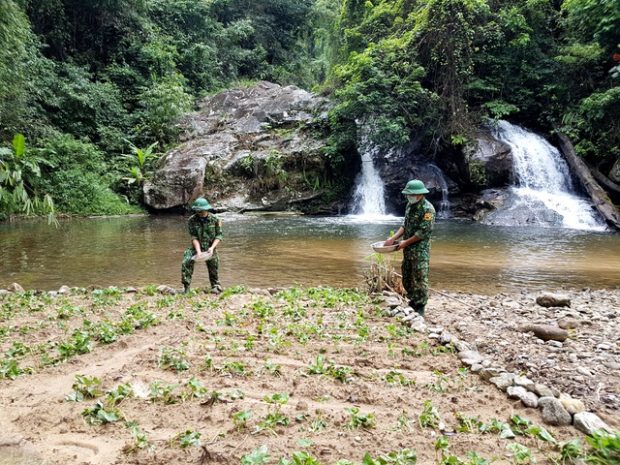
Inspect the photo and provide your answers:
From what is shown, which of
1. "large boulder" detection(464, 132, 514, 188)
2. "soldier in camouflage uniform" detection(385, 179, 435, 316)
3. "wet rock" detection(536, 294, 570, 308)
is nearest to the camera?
"soldier in camouflage uniform" detection(385, 179, 435, 316)

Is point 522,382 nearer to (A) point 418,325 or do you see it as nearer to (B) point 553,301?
(A) point 418,325

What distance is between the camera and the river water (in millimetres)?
8445

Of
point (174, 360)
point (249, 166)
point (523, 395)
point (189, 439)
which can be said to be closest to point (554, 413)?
point (523, 395)

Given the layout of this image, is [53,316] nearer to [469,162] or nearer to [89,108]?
[469,162]

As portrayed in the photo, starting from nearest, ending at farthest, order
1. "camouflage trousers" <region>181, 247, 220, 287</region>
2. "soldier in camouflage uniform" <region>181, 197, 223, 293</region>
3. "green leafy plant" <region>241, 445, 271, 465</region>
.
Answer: "green leafy plant" <region>241, 445, 271, 465</region> < "camouflage trousers" <region>181, 247, 220, 287</region> < "soldier in camouflage uniform" <region>181, 197, 223, 293</region>

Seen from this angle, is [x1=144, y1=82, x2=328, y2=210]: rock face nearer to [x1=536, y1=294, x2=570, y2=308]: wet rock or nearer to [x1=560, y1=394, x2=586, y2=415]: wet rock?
[x1=536, y1=294, x2=570, y2=308]: wet rock

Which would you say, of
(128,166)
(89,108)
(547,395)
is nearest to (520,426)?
(547,395)

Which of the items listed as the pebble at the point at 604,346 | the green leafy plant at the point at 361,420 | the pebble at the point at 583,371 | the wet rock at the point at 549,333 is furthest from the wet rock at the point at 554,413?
the wet rock at the point at 549,333

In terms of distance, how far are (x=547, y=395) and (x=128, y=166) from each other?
23062 mm

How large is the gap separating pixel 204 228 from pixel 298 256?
393 centimetres

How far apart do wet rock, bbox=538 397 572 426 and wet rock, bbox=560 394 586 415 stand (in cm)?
4

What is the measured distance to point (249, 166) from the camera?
21.5 meters

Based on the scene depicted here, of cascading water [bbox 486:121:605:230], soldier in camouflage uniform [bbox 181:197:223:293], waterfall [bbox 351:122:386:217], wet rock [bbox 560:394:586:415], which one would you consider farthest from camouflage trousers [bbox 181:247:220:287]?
waterfall [bbox 351:122:386:217]

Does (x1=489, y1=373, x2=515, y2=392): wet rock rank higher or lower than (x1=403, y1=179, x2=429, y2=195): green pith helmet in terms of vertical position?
lower
